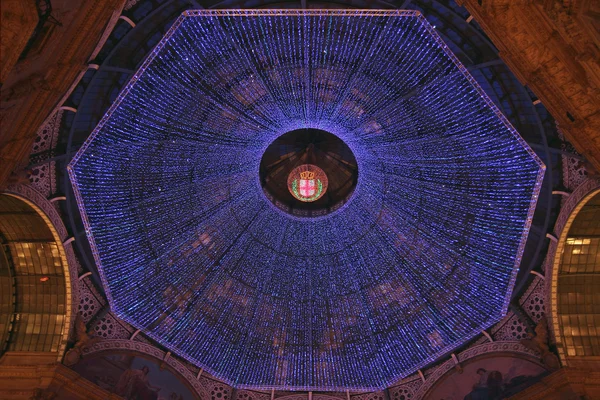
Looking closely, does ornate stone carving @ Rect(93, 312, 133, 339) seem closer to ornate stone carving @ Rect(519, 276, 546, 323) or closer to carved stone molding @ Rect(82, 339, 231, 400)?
carved stone molding @ Rect(82, 339, 231, 400)

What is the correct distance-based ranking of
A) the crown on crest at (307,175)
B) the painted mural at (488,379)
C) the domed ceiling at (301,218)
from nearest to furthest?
the domed ceiling at (301,218)
the painted mural at (488,379)
the crown on crest at (307,175)

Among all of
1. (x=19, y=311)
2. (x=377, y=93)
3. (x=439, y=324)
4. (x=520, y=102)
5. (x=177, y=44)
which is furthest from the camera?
(x=19, y=311)

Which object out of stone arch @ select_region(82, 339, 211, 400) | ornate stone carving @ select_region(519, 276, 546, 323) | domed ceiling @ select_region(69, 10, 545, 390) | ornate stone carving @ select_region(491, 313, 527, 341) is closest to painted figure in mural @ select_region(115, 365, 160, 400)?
stone arch @ select_region(82, 339, 211, 400)

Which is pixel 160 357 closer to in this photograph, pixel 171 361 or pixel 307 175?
pixel 171 361

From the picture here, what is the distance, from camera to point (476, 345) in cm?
1716

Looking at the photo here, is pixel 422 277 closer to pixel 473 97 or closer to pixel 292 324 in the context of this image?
pixel 292 324

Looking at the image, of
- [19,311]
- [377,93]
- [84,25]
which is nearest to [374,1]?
[377,93]

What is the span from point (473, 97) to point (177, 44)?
20.2ft

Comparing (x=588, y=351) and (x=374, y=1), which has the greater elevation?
(x=374, y=1)

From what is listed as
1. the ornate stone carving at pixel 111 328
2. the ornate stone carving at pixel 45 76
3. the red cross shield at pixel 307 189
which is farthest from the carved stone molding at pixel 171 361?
the ornate stone carving at pixel 45 76

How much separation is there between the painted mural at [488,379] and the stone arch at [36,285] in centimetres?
1044

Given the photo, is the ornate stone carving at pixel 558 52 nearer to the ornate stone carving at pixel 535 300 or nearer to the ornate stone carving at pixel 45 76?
the ornate stone carving at pixel 535 300

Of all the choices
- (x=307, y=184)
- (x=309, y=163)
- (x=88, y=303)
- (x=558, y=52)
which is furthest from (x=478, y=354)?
(x=88, y=303)

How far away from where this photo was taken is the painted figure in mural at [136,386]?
17281 millimetres
